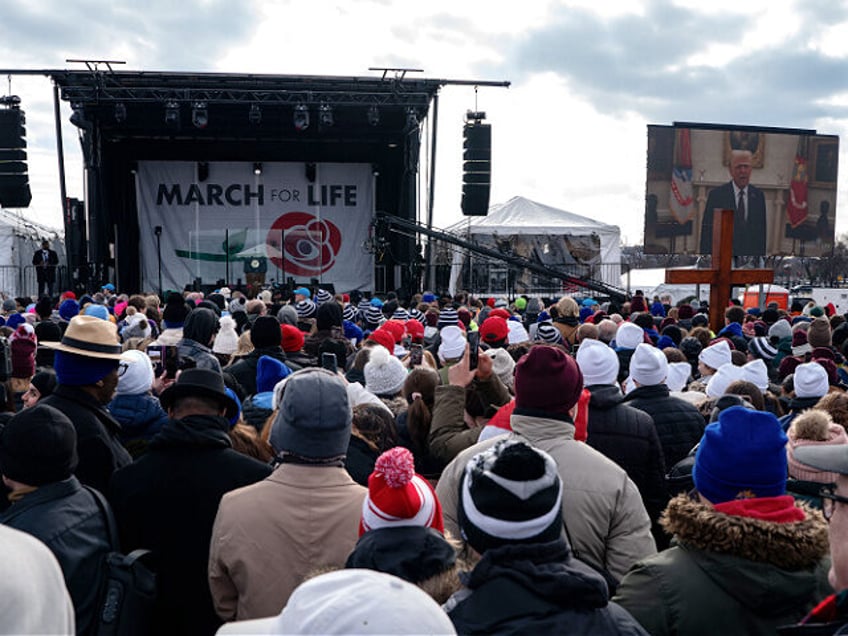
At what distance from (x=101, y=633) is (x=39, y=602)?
4.19ft

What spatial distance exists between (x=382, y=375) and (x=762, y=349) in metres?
4.20

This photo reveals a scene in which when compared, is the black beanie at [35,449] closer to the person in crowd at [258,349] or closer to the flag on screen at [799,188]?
the person in crowd at [258,349]

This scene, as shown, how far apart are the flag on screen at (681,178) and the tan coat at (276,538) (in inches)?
1095

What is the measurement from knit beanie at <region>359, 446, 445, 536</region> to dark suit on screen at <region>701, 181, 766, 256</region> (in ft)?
94.3

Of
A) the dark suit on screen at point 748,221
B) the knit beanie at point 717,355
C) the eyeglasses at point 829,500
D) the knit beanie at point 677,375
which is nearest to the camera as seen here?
the eyeglasses at point 829,500

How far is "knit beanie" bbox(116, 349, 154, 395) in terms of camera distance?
142 inches

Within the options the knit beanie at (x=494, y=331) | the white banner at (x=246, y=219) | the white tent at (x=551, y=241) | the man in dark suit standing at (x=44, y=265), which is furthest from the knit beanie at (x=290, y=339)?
the white tent at (x=551, y=241)

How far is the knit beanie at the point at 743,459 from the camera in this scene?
79.0 inches

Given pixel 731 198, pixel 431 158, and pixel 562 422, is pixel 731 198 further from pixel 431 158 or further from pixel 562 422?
pixel 562 422

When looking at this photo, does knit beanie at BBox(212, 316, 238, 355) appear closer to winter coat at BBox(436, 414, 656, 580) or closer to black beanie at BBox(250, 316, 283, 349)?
black beanie at BBox(250, 316, 283, 349)

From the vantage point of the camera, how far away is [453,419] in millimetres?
3566

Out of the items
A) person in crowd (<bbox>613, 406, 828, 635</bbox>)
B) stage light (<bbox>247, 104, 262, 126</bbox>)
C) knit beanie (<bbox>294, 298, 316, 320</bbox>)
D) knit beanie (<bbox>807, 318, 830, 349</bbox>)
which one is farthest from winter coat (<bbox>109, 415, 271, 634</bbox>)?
stage light (<bbox>247, 104, 262, 126</bbox>)

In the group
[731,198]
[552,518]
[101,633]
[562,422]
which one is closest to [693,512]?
[552,518]

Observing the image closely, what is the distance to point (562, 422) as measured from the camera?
2604 mm
